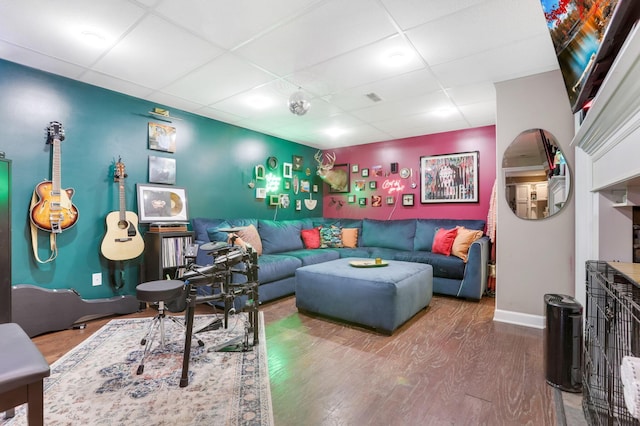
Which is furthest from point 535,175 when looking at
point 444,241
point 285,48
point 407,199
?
point 285,48

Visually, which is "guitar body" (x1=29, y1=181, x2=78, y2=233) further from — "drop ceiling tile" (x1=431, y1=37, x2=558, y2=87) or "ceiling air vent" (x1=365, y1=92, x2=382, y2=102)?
"drop ceiling tile" (x1=431, y1=37, x2=558, y2=87)

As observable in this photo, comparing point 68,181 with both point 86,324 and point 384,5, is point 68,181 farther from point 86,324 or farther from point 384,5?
point 384,5

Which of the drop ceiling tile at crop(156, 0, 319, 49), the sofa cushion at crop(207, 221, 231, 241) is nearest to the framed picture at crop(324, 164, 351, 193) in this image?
the sofa cushion at crop(207, 221, 231, 241)

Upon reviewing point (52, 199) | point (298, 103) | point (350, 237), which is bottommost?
point (350, 237)

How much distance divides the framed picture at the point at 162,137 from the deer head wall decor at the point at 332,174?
9.25 ft

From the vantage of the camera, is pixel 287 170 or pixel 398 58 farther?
pixel 287 170

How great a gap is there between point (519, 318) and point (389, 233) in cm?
224

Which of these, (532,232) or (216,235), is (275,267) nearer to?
(216,235)

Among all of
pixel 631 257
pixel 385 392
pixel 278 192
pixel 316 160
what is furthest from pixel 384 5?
pixel 316 160

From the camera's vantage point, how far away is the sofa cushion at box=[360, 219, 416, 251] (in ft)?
15.2

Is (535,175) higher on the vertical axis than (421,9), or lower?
lower

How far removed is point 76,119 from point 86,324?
2.03 m

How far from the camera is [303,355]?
2189mm

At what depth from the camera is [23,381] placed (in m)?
0.90
